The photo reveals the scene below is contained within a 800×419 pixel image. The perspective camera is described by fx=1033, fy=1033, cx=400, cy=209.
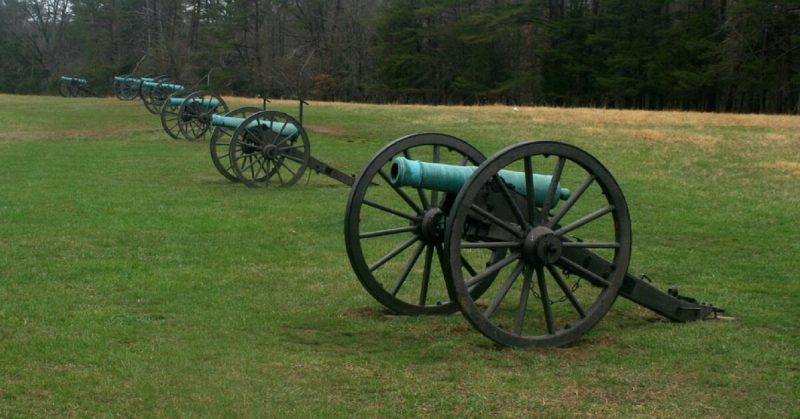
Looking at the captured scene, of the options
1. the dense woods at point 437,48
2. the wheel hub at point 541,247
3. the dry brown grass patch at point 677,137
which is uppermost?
the dense woods at point 437,48

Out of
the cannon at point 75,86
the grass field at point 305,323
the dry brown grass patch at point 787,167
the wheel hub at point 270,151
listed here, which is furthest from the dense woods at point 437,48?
the grass field at point 305,323

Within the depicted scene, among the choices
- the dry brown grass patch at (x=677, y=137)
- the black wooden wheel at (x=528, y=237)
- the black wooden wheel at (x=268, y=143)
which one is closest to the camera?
the black wooden wheel at (x=528, y=237)

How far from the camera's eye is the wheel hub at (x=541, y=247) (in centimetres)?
655

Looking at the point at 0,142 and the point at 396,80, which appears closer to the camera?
the point at 0,142

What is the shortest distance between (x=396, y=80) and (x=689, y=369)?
6697 centimetres

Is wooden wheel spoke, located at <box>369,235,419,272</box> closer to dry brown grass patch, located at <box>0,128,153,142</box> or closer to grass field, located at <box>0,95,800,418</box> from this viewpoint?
grass field, located at <box>0,95,800,418</box>

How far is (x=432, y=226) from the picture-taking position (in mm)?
7566

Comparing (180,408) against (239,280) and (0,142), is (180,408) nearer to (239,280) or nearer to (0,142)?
(239,280)

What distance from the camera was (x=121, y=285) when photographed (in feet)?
28.7

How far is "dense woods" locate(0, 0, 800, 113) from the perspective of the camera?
5344 centimetres

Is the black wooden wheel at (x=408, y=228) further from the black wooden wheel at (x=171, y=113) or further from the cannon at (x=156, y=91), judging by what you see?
the cannon at (x=156, y=91)

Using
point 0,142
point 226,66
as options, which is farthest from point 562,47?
point 0,142

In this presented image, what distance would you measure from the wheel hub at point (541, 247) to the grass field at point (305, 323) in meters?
0.60

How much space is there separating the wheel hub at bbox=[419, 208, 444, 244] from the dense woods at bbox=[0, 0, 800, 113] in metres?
41.9
